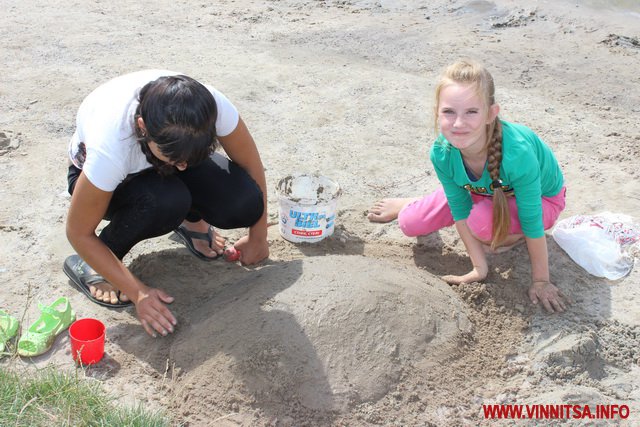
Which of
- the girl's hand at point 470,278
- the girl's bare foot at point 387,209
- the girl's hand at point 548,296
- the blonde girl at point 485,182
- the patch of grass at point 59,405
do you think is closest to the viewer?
the patch of grass at point 59,405

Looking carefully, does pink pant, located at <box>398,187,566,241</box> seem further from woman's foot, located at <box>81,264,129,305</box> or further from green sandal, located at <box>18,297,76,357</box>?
green sandal, located at <box>18,297,76,357</box>

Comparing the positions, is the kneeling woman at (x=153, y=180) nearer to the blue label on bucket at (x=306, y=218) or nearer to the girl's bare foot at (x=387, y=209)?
the blue label on bucket at (x=306, y=218)

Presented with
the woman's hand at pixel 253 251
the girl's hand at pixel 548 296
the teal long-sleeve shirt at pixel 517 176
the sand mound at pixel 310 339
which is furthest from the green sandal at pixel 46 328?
the girl's hand at pixel 548 296

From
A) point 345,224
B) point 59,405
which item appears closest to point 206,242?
point 345,224

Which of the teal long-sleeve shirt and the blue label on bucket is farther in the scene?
the blue label on bucket

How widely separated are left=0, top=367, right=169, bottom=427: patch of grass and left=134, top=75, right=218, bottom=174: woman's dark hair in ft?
2.75

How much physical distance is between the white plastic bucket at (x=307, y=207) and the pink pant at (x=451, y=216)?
391 millimetres

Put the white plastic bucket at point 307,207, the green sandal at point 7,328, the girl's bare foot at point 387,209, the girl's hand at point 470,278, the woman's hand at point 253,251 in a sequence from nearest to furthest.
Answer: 1. the green sandal at point 7,328
2. the girl's hand at point 470,278
3. the woman's hand at point 253,251
4. the white plastic bucket at point 307,207
5. the girl's bare foot at point 387,209

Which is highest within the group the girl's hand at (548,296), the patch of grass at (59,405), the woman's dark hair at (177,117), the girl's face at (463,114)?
the woman's dark hair at (177,117)

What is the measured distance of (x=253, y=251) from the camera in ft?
10.4

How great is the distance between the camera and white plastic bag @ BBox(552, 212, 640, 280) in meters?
3.16

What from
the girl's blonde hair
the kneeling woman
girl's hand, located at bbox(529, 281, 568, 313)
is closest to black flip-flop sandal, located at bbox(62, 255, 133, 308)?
the kneeling woman

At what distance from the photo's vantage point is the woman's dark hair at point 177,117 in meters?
2.29

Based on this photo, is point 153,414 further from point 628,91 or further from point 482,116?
point 628,91
